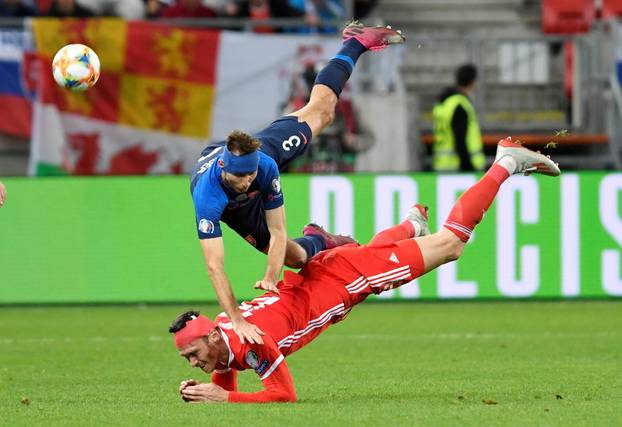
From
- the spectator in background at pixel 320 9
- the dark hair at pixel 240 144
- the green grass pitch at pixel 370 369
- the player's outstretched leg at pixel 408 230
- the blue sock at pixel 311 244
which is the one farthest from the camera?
the spectator in background at pixel 320 9

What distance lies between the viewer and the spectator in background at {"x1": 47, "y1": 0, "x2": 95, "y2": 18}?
1978cm

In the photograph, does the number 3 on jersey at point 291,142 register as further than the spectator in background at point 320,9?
No

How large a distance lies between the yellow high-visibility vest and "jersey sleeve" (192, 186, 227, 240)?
26.1 feet

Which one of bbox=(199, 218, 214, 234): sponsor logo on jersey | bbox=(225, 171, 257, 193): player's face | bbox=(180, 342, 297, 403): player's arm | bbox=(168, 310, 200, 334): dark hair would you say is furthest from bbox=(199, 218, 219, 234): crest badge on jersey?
bbox=(180, 342, 297, 403): player's arm

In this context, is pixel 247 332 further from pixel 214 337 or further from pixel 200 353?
pixel 200 353

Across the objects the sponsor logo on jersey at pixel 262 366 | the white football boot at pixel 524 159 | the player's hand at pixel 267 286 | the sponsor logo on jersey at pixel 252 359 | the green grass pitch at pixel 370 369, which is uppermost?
the white football boot at pixel 524 159

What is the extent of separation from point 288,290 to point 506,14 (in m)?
14.2

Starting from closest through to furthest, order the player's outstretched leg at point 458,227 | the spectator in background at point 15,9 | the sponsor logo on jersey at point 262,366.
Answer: the sponsor logo on jersey at point 262,366 → the player's outstretched leg at point 458,227 → the spectator in background at point 15,9

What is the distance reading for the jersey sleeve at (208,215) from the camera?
31.9ft

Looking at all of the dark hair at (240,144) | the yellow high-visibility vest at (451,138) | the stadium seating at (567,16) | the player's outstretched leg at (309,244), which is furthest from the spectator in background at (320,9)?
the dark hair at (240,144)

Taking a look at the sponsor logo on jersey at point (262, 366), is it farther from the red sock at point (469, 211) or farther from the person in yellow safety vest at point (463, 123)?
the person in yellow safety vest at point (463, 123)

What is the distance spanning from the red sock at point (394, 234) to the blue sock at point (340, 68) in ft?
5.09

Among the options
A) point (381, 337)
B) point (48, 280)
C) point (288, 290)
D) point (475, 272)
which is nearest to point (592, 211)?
point (475, 272)

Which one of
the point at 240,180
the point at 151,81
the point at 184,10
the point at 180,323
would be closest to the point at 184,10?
the point at 184,10
